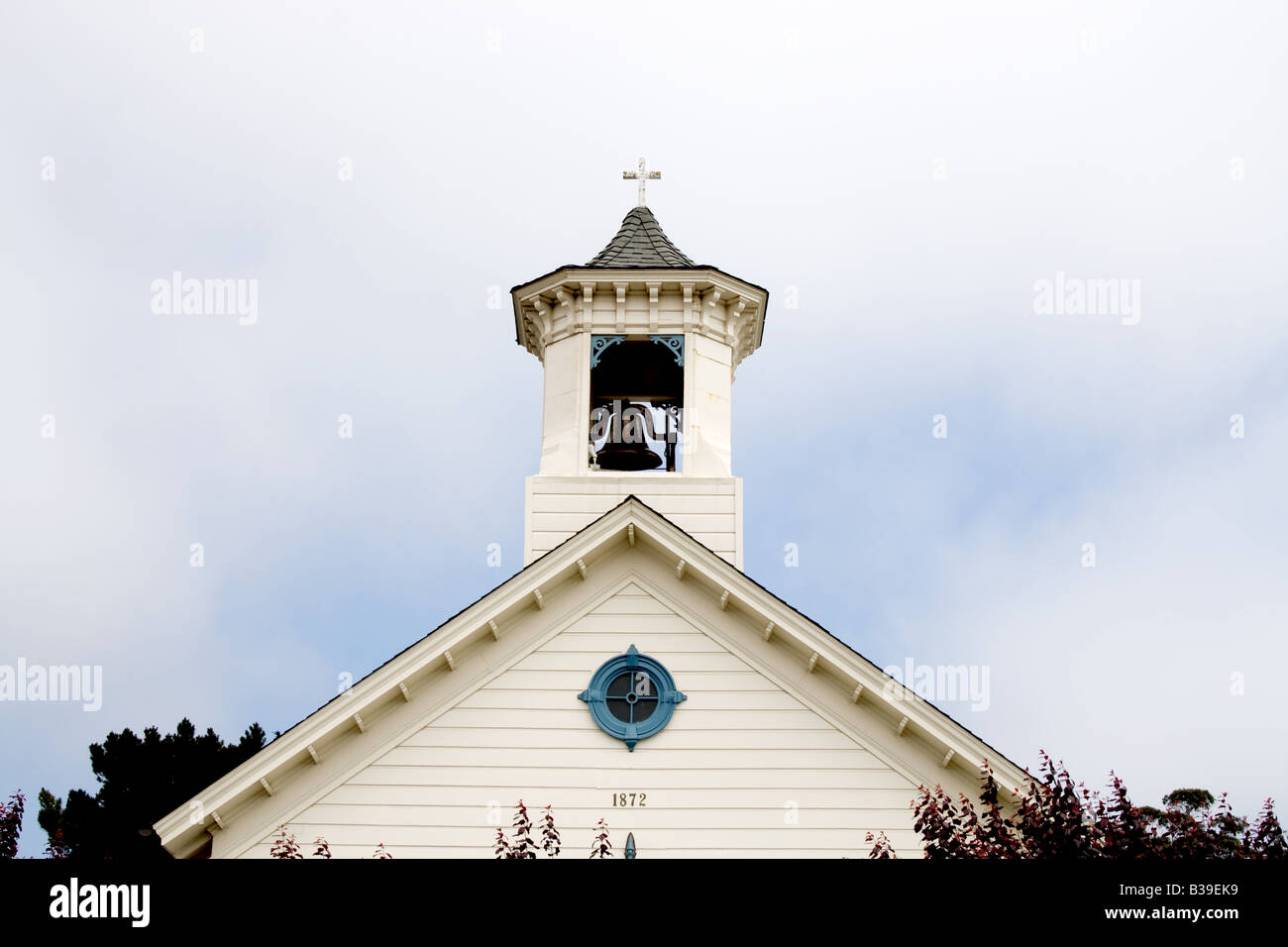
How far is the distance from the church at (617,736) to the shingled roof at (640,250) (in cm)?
587

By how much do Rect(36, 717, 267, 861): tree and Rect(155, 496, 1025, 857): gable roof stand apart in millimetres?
20267

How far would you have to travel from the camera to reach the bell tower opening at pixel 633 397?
74.8 feet

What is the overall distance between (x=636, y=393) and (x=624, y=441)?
1.51 m

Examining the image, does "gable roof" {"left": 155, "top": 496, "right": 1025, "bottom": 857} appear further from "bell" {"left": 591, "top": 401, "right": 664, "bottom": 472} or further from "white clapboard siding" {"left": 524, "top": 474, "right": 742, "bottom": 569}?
"bell" {"left": 591, "top": 401, "right": 664, "bottom": 472}

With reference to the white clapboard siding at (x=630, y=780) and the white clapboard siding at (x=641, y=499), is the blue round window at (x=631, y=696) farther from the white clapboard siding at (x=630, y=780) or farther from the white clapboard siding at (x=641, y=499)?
the white clapboard siding at (x=641, y=499)

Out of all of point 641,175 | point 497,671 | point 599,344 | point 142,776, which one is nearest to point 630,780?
point 497,671

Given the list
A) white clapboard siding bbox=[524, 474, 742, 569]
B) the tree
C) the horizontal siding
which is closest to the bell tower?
white clapboard siding bbox=[524, 474, 742, 569]

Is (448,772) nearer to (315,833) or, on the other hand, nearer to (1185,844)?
(315,833)

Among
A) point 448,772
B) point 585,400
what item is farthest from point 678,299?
point 448,772

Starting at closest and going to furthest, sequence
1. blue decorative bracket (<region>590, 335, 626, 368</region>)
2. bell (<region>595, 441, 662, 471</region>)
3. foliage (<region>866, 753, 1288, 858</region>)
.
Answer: foliage (<region>866, 753, 1288, 858</region>)
blue decorative bracket (<region>590, 335, 626, 368</region>)
bell (<region>595, 441, 662, 471</region>)

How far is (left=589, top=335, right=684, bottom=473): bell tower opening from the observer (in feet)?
74.8

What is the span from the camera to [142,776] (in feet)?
131
